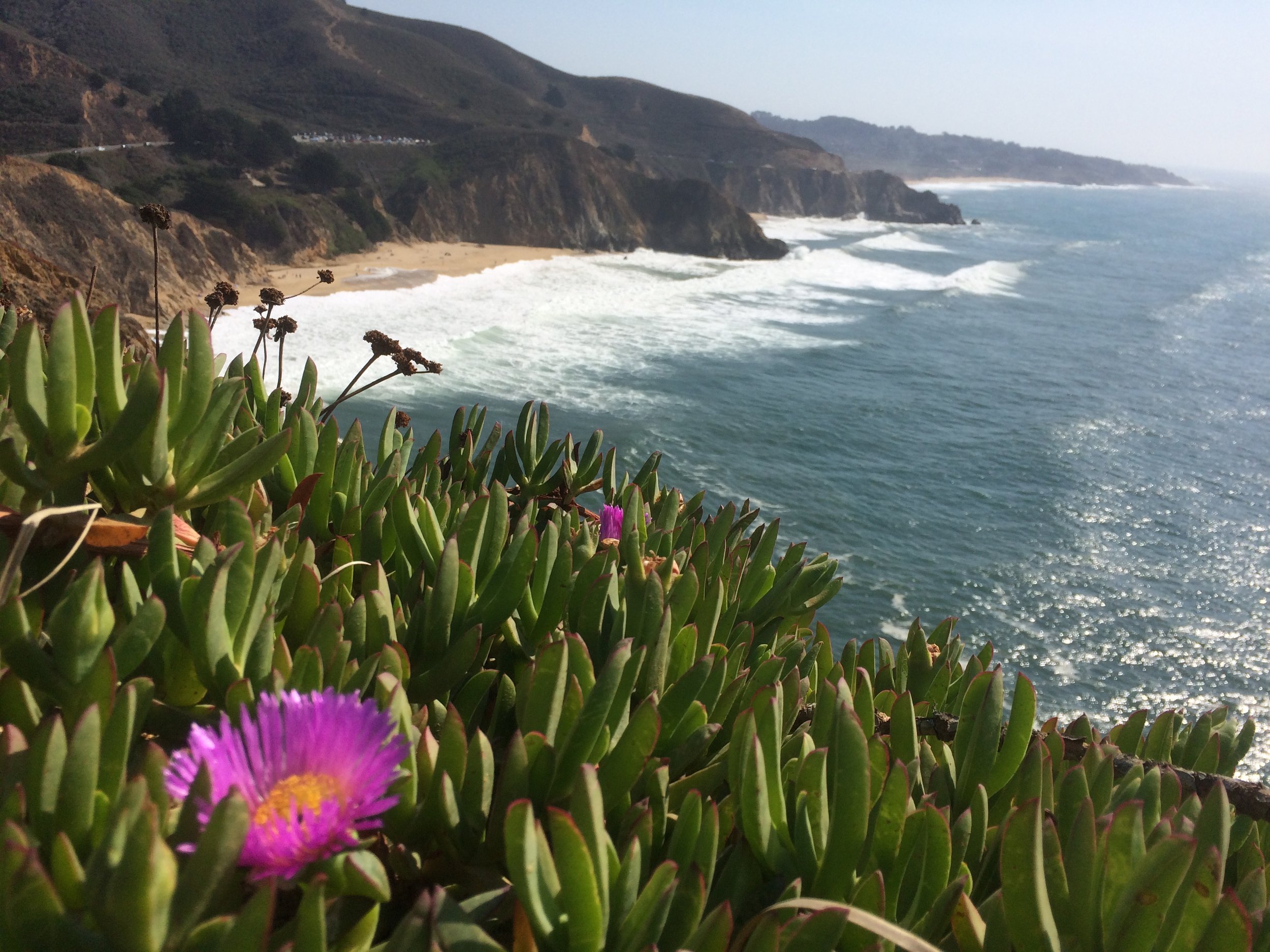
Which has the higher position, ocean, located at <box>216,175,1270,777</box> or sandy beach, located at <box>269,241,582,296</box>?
sandy beach, located at <box>269,241,582,296</box>

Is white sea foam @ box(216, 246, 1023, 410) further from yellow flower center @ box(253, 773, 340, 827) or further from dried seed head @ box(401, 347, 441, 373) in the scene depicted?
yellow flower center @ box(253, 773, 340, 827)

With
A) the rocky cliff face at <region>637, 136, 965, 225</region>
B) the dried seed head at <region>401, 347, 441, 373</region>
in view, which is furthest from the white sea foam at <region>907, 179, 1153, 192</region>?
the dried seed head at <region>401, 347, 441, 373</region>

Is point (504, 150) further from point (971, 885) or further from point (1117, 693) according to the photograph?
point (971, 885)

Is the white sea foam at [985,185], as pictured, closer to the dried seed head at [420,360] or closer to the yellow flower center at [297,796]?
the dried seed head at [420,360]

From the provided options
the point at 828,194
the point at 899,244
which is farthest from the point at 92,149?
the point at 828,194

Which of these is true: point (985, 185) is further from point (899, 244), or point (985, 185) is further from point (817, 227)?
point (899, 244)

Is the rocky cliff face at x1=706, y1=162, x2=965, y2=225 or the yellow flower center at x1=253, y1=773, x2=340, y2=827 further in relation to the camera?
the rocky cliff face at x1=706, y1=162, x2=965, y2=225
